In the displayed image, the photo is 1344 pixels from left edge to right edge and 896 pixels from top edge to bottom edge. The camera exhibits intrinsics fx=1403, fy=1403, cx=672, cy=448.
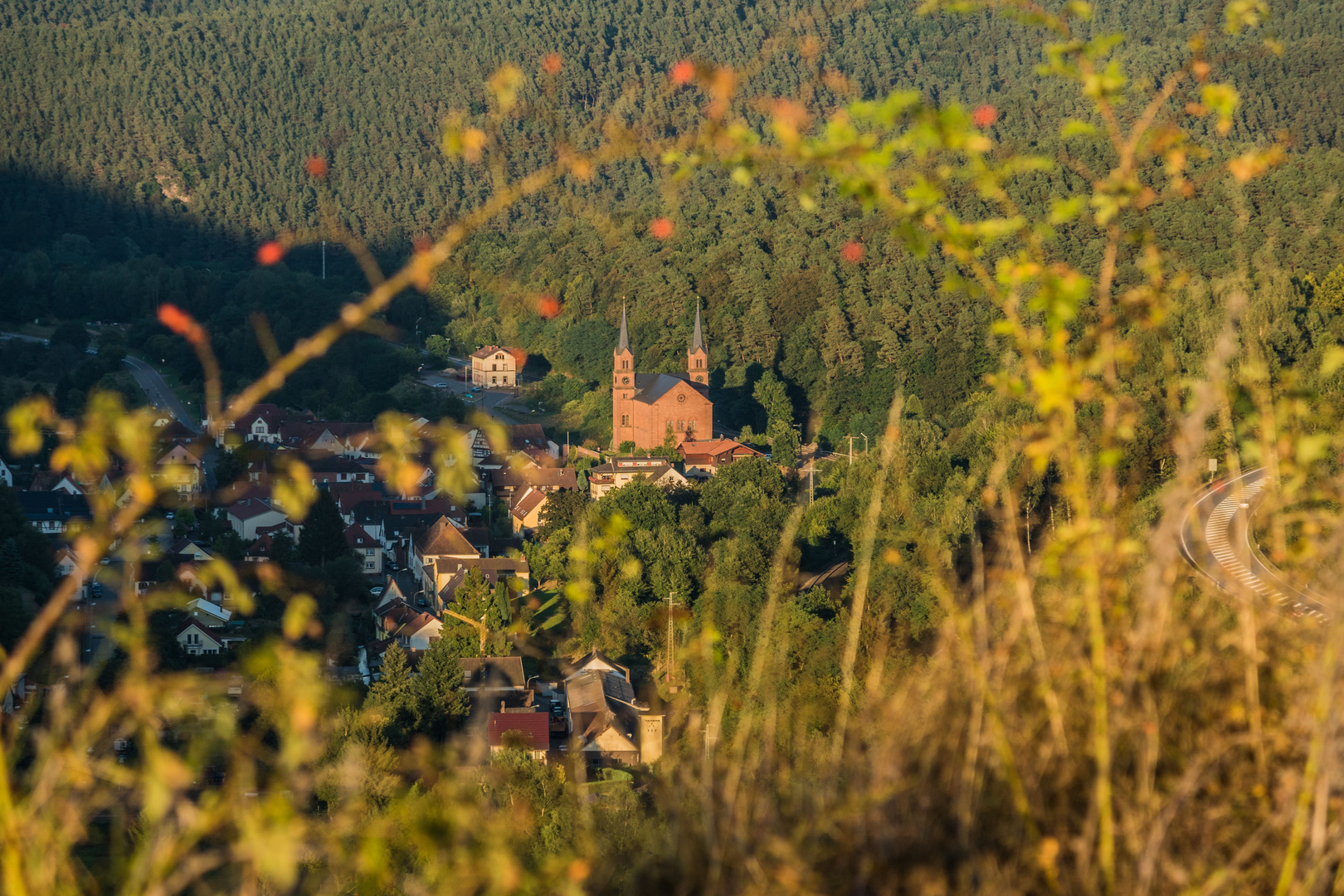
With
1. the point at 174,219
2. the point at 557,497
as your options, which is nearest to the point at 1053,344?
the point at 557,497

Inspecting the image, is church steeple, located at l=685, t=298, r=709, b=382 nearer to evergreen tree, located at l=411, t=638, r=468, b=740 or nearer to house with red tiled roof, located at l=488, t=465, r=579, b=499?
house with red tiled roof, located at l=488, t=465, r=579, b=499

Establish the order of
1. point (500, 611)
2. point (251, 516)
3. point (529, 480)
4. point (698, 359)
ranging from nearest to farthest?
point (500, 611), point (251, 516), point (529, 480), point (698, 359)

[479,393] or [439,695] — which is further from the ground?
[479,393]

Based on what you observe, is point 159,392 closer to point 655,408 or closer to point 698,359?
point 655,408

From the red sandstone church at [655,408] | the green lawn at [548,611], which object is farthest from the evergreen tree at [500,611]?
the red sandstone church at [655,408]

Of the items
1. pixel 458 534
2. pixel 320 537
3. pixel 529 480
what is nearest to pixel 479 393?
pixel 529 480

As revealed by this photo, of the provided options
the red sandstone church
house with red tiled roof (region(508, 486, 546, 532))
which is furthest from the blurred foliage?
the red sandstone church
